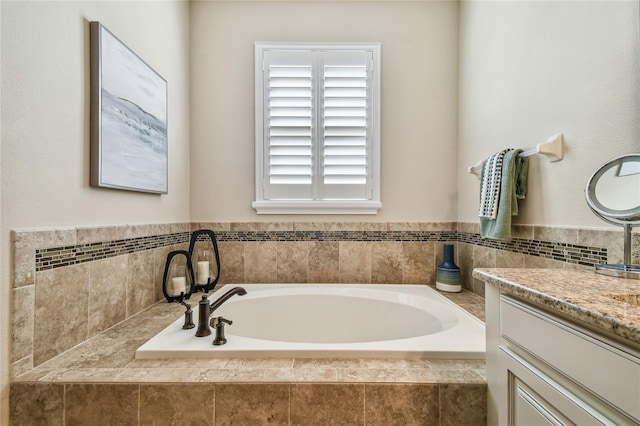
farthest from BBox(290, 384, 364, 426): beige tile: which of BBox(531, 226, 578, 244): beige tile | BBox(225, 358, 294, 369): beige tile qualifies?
BBox(531, 226, 578, 244): beige tile

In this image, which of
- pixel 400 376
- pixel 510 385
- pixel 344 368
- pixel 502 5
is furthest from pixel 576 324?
pixel 502 5

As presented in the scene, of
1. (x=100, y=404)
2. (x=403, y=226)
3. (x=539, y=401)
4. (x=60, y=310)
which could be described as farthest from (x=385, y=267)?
(x=60, y=310)

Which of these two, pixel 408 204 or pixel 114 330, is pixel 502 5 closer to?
pixel 408 204

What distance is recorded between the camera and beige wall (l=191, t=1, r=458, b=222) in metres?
1.99

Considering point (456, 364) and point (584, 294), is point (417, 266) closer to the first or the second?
point (456, 364)

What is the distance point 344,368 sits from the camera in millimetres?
934

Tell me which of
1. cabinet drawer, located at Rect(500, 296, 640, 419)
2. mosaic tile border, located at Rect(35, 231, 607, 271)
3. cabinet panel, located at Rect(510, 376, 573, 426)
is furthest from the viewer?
mosaic tile border, located at Rect(35, 231, 607, 271)

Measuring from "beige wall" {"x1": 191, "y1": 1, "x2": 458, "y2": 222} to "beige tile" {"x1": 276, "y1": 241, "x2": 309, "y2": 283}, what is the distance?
0.82 feet

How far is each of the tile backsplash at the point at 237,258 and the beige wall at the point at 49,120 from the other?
2.5 inches

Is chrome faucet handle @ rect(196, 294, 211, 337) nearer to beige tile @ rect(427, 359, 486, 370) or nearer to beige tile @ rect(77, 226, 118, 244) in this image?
beige tile @ rect(77, 226, 118, 244)

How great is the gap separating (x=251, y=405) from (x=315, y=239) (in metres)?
1.22

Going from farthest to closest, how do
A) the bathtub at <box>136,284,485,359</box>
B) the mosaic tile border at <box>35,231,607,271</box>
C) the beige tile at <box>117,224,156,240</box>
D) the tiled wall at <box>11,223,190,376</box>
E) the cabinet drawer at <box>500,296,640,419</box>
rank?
the bathtub at <box>136,284,485,359</box> → the beige tile at <box>117,224,156,240</box> → the mosaic tile border at <box>35,231,607,271</box> → the tiled wall at <box>11,223,190,376</box> → the cabinet drawer at <box>500,296,640,419</box>

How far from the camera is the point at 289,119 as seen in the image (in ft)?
6.51

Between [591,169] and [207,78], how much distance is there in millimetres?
2262
